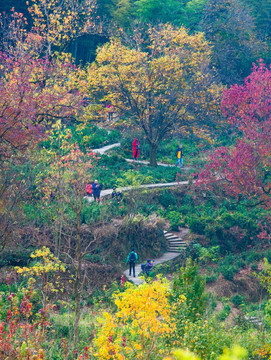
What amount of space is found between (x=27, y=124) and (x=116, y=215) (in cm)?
827

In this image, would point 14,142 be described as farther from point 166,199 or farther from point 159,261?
point 166,199

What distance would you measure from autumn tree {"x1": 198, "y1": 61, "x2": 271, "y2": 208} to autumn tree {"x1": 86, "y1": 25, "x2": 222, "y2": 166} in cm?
473

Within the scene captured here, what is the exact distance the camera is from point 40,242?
66.0ft

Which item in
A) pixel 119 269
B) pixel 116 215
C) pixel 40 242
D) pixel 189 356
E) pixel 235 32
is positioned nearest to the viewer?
pixel 189 356

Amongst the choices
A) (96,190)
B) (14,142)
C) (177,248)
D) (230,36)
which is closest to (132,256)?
(177,248)

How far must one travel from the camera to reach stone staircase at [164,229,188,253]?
964 inches

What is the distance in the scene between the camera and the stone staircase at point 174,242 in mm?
24484

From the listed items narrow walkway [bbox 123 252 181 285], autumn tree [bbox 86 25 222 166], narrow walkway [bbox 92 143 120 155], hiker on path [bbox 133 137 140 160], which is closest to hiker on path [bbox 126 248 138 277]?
narrow walkway [bbox 123 252 181 285]

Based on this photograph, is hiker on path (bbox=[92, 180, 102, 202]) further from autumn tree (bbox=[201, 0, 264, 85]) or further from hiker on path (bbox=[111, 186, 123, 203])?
autumn tree (bbox=[201, 0, 264, 85])

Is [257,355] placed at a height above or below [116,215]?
below

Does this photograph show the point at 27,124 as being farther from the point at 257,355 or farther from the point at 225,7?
the point at 225,7

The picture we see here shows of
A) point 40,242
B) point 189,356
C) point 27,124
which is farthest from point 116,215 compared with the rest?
point 189,356

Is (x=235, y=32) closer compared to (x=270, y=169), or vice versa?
(x=270, y=169)

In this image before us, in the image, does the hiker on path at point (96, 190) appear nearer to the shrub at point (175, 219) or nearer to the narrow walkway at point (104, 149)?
A: the shrub at point (175, 219)
